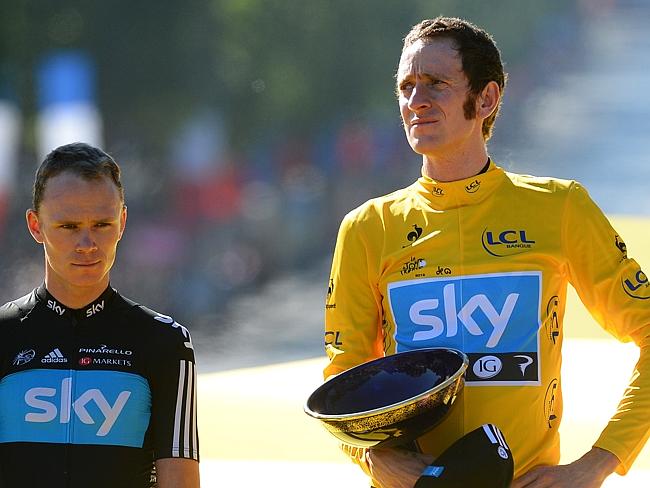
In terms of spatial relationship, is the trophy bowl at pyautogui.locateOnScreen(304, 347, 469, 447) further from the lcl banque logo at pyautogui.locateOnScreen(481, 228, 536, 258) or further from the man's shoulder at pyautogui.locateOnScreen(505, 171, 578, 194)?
the man's shoulder at pyautogui.locateOnScreen(505, 171, 578, 194)

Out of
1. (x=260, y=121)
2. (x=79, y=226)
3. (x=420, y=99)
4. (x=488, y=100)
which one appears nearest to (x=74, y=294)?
(x=79, y=226)

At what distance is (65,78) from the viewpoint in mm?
9969

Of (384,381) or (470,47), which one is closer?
(384,381)

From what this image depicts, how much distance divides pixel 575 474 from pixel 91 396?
2.93 feet

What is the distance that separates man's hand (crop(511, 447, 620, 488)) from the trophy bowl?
20 cm

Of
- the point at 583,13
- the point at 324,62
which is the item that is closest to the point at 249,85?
the point at 324,62

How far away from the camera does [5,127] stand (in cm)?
977

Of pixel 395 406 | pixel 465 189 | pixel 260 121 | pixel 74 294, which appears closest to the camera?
pixel 395 406

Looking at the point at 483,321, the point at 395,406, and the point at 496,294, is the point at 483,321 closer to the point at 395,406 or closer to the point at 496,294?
the point at 496,294

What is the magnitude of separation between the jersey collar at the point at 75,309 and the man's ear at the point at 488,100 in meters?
0.83

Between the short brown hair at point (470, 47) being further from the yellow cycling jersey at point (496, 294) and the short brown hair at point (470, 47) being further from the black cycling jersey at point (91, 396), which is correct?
the black cycling jersey at point (91, 396)

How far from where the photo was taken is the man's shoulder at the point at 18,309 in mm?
2109

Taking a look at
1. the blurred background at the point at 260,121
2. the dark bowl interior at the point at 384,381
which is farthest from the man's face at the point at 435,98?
the blurred background at the point at 260,121

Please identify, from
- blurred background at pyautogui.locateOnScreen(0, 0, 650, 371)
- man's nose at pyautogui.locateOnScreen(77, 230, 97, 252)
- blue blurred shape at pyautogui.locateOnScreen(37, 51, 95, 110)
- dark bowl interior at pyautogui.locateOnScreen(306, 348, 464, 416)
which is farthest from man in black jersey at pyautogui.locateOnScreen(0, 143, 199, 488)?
blue blurred shape at pyautogui.locateOnScreen(37, 51, 95, 110)
